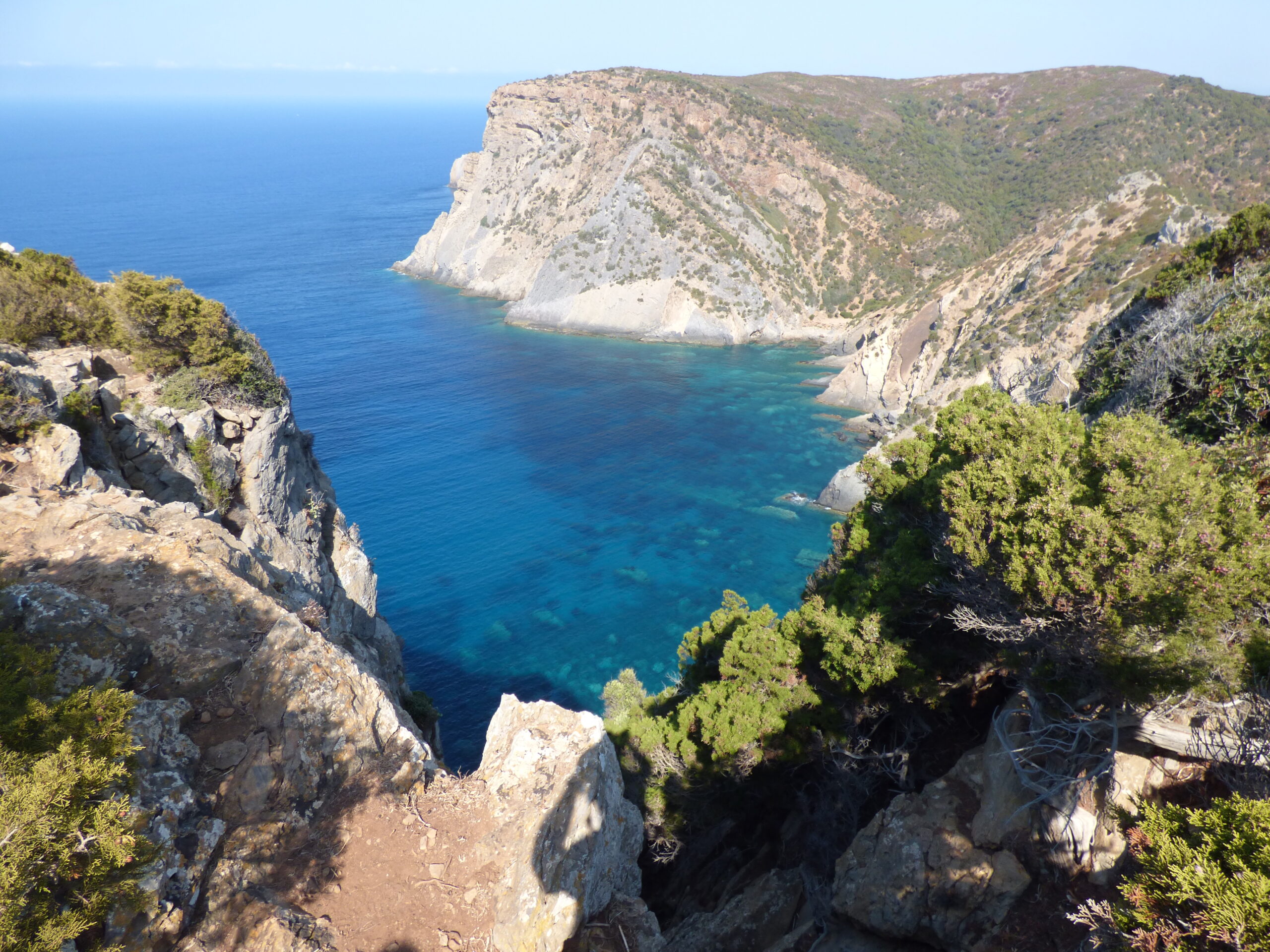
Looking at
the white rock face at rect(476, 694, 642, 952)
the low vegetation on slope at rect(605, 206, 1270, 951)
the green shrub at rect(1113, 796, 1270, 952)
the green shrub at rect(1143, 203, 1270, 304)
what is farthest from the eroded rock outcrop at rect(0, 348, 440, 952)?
the green shrub at rect(1143, 203, 1270, 304)

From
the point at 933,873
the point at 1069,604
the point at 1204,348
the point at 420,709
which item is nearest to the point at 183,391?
the point at 420,709

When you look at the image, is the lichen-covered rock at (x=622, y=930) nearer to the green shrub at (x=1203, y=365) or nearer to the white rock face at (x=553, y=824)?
the white rock face at (x=553, y=824)

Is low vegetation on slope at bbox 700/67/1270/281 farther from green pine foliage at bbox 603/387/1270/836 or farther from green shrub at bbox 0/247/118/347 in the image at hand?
green shrub at bbox 0/247/118/347

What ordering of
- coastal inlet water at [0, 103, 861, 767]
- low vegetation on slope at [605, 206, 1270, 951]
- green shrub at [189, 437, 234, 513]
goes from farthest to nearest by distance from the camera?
coastal inlet water at [0, 103, 861, 767], green shrub at [189, 437, 234, 513], low vegetation on slope at [605, 206, 1270, 951]

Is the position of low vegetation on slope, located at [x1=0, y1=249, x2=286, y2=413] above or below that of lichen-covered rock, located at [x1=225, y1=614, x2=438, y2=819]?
above

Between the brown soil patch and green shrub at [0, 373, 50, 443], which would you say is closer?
the brown soil patch

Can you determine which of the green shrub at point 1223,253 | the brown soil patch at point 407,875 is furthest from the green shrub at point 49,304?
the green shrub at point 1223,253

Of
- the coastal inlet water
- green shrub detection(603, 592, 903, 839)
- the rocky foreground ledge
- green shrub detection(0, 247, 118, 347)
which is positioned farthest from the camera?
the coastal inlet water

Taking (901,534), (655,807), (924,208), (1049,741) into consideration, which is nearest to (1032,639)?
(1049,741)
